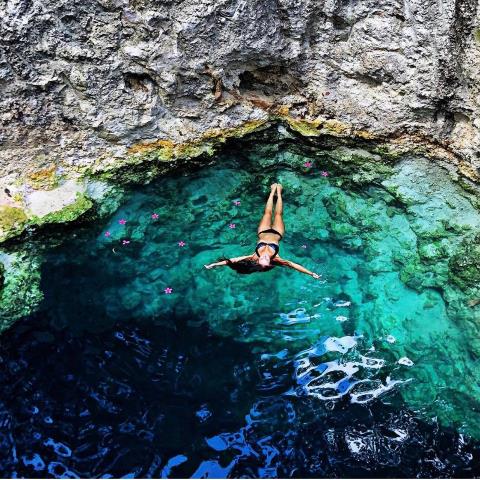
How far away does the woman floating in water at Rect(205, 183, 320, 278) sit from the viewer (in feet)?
22.8

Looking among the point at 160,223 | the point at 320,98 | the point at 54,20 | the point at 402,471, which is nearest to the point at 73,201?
the point at 160,223

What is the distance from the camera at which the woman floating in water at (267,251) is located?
22.8ft

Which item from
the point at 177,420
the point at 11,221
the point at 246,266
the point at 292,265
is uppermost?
the point at 11,221

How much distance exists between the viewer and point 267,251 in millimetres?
7129

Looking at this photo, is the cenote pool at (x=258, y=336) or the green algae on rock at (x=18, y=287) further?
the green algae on rock at (x=18, y=287)

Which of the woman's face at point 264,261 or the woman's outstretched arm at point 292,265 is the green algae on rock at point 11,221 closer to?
the woman's face at point 264,261

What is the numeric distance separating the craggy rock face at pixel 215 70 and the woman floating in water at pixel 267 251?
150 centimetres

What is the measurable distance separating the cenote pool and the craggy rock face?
29.4 inches

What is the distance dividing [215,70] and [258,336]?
370cm

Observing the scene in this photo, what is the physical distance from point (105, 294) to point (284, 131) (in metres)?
3.58

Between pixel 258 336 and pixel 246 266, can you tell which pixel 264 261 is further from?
pixel 258 336

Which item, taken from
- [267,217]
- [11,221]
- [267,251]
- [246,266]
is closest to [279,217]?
[267,217]

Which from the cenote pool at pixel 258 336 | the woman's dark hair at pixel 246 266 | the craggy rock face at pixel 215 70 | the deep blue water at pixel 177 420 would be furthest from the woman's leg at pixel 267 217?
the deep blue water at pixel 177 420

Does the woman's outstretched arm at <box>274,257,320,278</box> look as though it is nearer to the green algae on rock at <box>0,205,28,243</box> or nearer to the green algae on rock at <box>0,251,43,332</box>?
the green algae on rock at <box>0,251,43,332</box>
